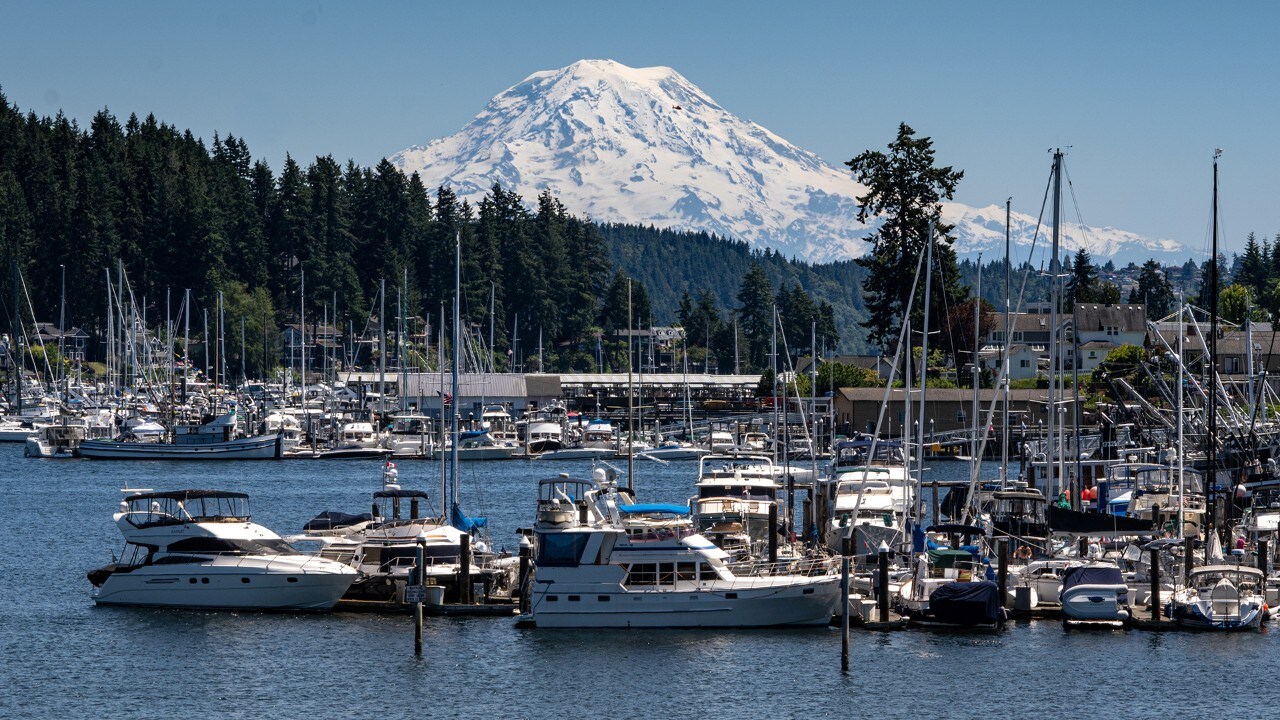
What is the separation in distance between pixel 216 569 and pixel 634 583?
511 inches

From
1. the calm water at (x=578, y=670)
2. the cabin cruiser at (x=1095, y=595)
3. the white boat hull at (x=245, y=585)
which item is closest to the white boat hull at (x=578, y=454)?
the calm water at (x=578, y=670)

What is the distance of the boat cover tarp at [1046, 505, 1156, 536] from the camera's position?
52.7 m

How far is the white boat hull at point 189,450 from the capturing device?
391ft

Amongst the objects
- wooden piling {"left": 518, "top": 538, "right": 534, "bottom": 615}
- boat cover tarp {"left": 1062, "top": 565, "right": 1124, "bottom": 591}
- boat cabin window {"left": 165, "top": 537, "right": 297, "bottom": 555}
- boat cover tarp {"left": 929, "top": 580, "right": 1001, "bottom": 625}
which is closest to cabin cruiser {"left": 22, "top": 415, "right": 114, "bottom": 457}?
boat cabin window {"left": 165, "top": 537, "right": 297, "bottom": 555}

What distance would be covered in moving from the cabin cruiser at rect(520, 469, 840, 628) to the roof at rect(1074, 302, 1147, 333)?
13547 cm

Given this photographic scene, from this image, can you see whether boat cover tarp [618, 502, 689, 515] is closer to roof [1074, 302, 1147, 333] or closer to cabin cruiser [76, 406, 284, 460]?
cabin cruiser [76, 406, 284, 460]

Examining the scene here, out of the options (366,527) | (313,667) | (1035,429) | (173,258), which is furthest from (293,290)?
(313,667)

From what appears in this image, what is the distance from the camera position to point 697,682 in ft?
138

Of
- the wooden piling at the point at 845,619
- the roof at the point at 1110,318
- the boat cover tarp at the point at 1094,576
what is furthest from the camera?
the roof at the point at 1110,318

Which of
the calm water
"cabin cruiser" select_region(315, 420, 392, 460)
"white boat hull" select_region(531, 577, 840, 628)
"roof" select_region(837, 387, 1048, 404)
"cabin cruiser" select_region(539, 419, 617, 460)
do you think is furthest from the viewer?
"cabin cruiser" select_region(539, 419, 617, 460)

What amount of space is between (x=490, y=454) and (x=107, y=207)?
8210 centimetres

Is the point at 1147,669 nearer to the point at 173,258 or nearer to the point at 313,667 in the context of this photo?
the point at 313,667

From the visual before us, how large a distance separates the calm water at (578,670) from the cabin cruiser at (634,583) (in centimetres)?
54

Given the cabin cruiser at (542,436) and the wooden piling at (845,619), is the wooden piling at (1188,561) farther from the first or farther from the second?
the cabin cruiser at (542,436)
